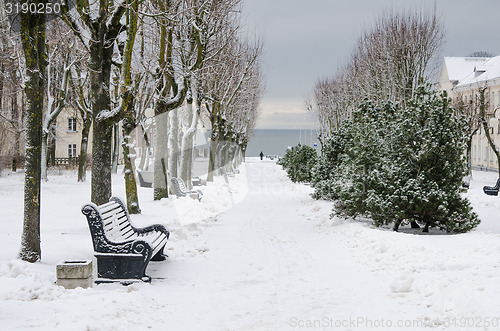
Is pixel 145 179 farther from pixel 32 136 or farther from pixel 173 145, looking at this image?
pixel 32 136

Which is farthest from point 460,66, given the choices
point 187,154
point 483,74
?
point 187,154

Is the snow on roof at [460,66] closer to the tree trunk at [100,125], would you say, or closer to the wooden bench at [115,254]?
the tree trunk at [100,125]

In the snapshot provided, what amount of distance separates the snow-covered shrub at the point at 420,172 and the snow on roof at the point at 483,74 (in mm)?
45538

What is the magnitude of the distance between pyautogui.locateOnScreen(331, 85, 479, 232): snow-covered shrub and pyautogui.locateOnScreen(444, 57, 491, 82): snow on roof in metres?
56.8

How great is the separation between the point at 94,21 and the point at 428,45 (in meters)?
24.8

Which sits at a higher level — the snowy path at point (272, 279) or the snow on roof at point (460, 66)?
the snow on roof at point (460, 66)

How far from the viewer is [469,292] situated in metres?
6.38

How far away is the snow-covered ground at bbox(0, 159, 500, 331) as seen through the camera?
580 cm

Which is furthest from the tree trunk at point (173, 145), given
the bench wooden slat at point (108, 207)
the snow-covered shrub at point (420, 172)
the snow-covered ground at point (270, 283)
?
the bench wooden slat at point (108, 207)

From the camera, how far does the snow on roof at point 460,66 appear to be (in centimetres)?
6500

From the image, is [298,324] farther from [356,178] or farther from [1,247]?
[356,178]

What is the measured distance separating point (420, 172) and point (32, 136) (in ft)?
29.8

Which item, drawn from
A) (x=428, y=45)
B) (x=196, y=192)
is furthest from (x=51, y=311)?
(x=428, y=45)

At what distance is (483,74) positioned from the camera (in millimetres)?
57031
